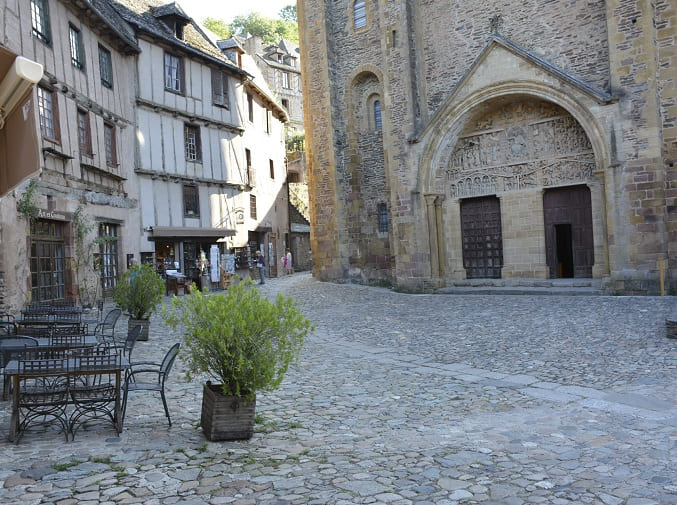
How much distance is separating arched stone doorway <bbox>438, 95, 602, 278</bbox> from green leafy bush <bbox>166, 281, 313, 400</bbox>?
44.8 feet

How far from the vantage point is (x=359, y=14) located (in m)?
20.9

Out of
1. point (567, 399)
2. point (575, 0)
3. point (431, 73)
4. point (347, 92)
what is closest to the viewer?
point (567, 399)

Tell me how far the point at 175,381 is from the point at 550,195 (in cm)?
1362

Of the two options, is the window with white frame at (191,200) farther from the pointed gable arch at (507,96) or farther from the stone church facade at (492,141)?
the pointed gable arch at (507,96)

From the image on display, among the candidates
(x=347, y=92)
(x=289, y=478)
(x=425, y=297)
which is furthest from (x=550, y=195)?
(x=289, y=478)

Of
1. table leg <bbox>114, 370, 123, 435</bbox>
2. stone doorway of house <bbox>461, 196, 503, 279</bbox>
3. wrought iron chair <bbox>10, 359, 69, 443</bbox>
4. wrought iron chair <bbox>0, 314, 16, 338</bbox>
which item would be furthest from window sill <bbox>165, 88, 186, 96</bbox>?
table leg <bbox>114, 370, 123, 435</bbox>

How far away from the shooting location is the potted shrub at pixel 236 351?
4.61 m

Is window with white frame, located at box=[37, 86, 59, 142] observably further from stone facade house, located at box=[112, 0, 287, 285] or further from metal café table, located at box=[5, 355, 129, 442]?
metal café table, located at box=[5, 355, 129, 442]

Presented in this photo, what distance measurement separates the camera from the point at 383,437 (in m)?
4.79

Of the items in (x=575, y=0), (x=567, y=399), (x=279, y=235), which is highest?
(x=575, y=0)

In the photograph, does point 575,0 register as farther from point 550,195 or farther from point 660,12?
point 550,195

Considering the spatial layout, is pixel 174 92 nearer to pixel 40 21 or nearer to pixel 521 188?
pixel 40 21

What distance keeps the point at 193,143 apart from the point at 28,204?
35.2 feet

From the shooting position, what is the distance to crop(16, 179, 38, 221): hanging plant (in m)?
12.0
